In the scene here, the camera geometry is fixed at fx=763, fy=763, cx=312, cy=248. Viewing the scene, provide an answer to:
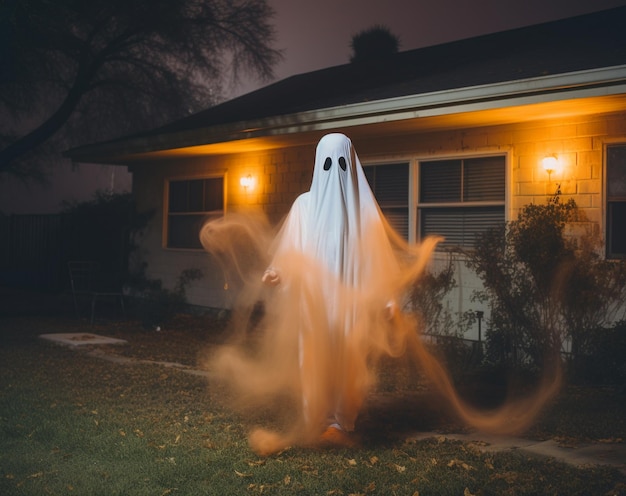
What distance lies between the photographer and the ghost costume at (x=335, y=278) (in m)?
5.63

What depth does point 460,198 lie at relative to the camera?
9.96 metres

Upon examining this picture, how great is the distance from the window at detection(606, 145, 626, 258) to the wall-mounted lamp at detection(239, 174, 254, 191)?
256 inches

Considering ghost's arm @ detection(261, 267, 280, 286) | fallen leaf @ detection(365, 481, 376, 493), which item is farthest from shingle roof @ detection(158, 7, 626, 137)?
fallen leaf @ detection(365, 481, 376, 493)

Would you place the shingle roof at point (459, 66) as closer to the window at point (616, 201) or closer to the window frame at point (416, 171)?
the window frame at point (416, 171)

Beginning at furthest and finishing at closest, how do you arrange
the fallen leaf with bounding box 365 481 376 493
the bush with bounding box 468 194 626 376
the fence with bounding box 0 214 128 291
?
the fence with bounding box 0 214 128 291, the bush with bounding box 468 194 626 376, the fallen leaf with bounding box 365 481 376 493

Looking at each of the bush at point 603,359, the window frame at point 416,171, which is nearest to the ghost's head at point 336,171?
the bush at point 603,359

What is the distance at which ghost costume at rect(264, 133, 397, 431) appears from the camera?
563 centimetres

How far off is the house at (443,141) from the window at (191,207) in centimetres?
3

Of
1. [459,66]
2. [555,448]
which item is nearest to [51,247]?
[459,66]

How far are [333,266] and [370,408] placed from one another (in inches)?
76.8

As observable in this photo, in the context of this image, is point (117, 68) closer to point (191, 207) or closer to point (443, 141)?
point (191, 207)

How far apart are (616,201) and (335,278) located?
4318 millimetres

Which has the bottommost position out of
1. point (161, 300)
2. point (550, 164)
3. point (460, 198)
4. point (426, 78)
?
point (161, 300)

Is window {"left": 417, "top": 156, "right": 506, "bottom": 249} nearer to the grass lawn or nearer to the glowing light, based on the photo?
the glowing light
